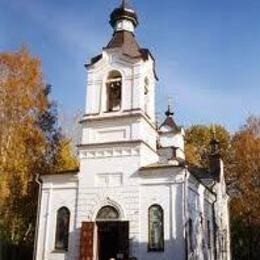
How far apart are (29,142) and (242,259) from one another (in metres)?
20.8

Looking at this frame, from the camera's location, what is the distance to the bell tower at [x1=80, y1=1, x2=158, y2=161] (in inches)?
778

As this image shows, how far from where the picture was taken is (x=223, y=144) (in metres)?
41.0

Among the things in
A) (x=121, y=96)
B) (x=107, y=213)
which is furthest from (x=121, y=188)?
(x=121, y=96)

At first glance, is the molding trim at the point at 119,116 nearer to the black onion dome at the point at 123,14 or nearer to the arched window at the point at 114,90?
the arched window at the point at 114,90

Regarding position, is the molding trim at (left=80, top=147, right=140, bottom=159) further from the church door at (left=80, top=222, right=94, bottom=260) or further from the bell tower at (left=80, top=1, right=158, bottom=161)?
the church door at (left=80, top=222, right=94, bottom=260)

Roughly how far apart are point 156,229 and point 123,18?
33.3ft

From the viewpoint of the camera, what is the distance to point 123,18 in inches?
885

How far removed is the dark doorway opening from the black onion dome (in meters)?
9.62

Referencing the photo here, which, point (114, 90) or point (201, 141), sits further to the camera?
point (201, 141)

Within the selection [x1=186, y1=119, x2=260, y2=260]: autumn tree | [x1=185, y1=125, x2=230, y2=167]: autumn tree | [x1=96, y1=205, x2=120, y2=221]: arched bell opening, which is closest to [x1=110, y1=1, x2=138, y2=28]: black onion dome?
[x1=96, y1=205, x2=120, y2=221]: arched bell opening

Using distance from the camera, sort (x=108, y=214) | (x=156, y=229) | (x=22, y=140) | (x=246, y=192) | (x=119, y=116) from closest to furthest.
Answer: (x=156, y=229)
(x=108, y=214)
(x=119, y=116)
(x=22, y=140)
(x=246, y=192)

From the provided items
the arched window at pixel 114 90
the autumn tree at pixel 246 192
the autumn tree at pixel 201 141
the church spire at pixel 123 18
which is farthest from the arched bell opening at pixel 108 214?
the autumn tree at pixel 201 141

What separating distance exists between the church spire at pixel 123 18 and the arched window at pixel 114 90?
2748 millimetres

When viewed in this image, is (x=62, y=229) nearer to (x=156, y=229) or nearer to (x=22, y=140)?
(x=156, y=229)
